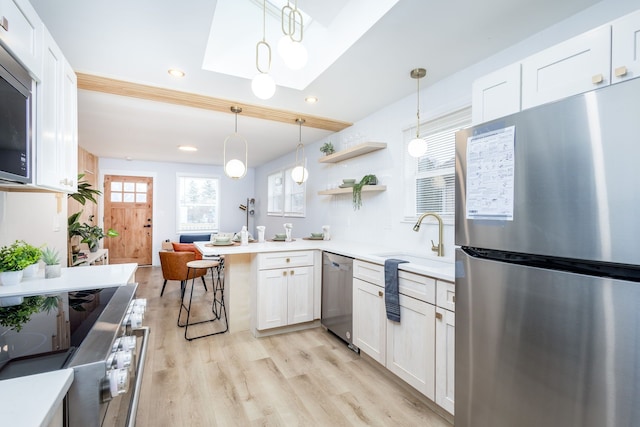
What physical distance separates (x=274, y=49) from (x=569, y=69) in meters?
2.22

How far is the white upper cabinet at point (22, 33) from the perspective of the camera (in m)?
1.08

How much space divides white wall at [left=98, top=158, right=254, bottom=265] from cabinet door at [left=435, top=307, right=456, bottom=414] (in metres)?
6.71

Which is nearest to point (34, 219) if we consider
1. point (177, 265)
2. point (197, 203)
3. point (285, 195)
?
point (177, 265)

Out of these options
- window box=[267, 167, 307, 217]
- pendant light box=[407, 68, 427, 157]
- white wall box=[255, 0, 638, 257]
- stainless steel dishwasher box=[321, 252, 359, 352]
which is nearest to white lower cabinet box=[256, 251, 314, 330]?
stainless steel dishwasher box=[321, 252, 359, 352]

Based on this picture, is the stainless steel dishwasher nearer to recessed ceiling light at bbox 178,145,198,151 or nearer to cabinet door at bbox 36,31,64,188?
cabinet door at bbox 36,31,64,188

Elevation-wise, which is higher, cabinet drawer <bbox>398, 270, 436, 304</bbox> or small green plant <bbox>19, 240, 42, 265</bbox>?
small green plant <bbox>19, 240, 42, 265</bbox>

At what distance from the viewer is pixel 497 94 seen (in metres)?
1.44

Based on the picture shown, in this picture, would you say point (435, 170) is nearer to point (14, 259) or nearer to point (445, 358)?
point (445, 358)

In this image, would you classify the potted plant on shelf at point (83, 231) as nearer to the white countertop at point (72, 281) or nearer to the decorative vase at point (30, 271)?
the white countertop at point (72, 281)

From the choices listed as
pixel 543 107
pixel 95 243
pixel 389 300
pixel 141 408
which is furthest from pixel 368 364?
pixel 95 243

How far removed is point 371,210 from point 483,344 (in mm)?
2255

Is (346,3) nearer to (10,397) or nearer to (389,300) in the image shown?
(389,300)

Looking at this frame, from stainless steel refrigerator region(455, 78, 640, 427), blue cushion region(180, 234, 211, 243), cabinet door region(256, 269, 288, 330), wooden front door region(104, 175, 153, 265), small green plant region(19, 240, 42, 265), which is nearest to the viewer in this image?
stainless steel refrigerator region(455, 78, 640, 427)

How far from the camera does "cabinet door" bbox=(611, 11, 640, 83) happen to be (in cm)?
99
